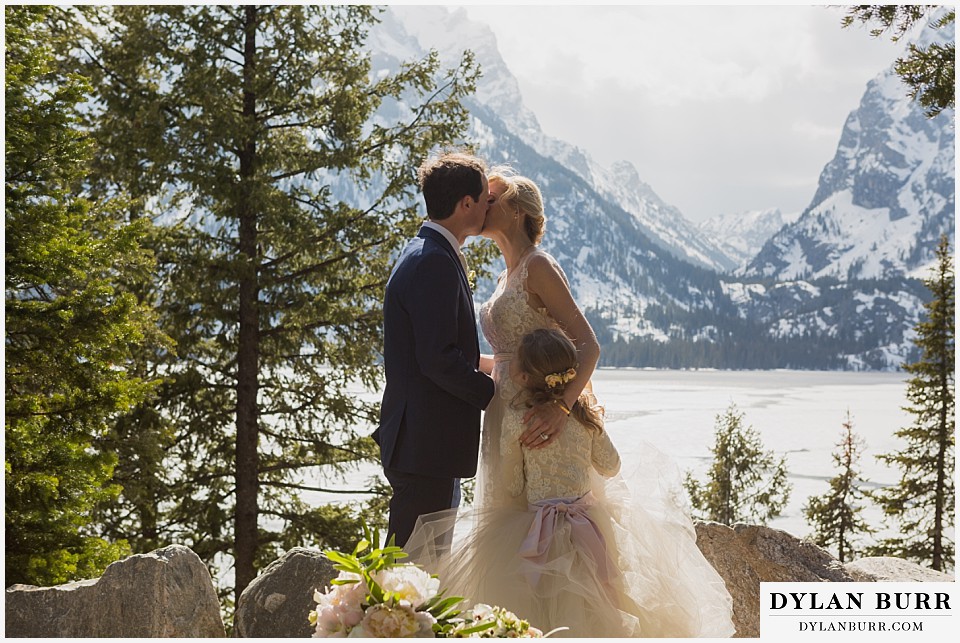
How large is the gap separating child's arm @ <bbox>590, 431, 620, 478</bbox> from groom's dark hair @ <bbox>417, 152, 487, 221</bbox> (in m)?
1.13

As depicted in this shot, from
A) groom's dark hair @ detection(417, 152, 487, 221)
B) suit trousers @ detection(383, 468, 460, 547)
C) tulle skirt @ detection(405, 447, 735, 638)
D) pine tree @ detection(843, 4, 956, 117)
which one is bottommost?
tulle skirt @ detection(405, 447, 735, 638)

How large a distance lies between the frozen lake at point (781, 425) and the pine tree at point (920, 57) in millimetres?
16886

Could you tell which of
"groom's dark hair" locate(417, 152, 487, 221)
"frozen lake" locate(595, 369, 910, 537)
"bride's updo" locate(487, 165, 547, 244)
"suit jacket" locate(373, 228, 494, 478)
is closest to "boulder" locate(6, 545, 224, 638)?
"suit jacket" locate(373, 228, 494, 478)

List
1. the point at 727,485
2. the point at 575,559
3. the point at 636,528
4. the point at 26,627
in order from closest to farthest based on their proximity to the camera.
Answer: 1. the point at 575,559
2. the point at 636,528
3. the point at 26,627
4. the point at 727,485

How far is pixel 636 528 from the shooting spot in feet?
11.9

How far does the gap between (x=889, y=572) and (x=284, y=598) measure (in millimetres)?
3551

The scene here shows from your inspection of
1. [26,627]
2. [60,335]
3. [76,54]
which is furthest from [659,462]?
[76,54]

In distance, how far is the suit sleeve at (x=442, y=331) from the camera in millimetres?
3223

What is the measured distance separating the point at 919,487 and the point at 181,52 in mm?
18328

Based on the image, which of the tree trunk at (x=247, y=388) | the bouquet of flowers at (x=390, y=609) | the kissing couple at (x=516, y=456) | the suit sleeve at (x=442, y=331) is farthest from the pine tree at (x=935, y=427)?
the bouquet of flowers at (x=390, y=609)

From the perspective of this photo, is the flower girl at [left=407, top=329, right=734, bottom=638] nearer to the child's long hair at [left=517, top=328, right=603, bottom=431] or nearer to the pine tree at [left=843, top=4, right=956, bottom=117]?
the child's long hair at [left=517, top=328, right=603, bottom=431]

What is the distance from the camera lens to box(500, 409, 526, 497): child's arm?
11.8ft

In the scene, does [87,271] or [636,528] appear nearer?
[636,528]

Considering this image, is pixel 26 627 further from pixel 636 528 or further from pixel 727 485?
pixel 727 485
